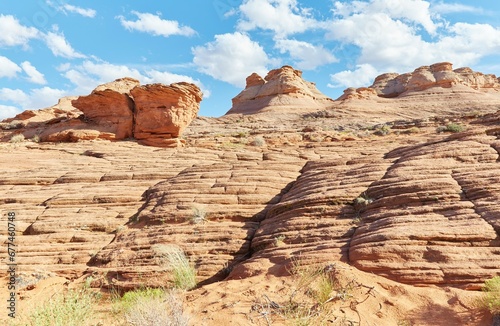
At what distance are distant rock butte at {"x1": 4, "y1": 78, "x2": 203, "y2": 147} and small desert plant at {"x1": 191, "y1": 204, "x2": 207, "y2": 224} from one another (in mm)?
14209

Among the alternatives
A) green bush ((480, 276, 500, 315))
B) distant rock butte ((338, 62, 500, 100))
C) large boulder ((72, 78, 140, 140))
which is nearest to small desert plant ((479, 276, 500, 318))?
green bush ((480, 276, 500, 315))

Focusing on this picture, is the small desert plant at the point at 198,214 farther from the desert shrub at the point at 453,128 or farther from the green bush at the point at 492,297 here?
the desert shrub at the point at 453,128

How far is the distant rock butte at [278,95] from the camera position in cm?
6197

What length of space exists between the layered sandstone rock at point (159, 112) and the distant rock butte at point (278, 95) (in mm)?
35148

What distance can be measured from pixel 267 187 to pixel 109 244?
589 centimetres

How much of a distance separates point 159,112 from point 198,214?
16201 mm

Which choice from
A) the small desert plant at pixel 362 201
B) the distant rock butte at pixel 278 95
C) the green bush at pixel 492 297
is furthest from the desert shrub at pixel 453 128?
the distant rock butte at pixel 278 95

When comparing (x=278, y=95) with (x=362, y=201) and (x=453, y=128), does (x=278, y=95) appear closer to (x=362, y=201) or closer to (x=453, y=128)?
(x=453, y=128)

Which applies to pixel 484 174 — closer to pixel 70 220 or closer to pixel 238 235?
pixel 238 235

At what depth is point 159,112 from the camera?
82.6 ft

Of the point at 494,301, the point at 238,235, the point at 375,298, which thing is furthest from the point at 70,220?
the point at 494,301

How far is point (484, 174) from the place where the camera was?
922 centimetres

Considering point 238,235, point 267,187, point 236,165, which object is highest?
point 236,165

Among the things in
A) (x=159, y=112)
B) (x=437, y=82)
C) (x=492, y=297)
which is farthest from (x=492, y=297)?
(x=437, y=82)
